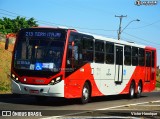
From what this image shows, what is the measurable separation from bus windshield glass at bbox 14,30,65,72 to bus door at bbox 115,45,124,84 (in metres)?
5.95

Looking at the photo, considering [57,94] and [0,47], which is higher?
[0,47]

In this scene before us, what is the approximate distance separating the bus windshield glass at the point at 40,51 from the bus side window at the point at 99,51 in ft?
9.99

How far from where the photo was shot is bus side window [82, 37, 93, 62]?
20688 mm

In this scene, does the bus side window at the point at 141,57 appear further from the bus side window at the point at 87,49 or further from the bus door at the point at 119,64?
the bus side window at the point at 87,49

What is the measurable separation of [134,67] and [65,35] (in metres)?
8.97

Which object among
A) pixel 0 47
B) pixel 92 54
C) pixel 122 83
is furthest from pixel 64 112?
pixel 0 47

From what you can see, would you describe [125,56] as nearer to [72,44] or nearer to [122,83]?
[122,83]

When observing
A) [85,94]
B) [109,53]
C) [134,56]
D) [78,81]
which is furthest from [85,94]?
[134,56]

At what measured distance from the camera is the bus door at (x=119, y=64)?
969 inches

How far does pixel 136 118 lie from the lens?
565 inches

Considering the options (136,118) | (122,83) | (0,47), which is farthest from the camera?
(0,47)

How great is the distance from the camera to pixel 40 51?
1919 cm

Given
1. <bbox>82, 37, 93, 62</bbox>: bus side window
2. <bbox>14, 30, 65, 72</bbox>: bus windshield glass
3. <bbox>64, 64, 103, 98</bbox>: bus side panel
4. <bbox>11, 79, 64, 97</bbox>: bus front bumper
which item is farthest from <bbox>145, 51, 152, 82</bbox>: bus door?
<bbox>11, 79, 64, 97</bbox>: bus front bumper

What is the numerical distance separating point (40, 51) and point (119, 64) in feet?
22.5
